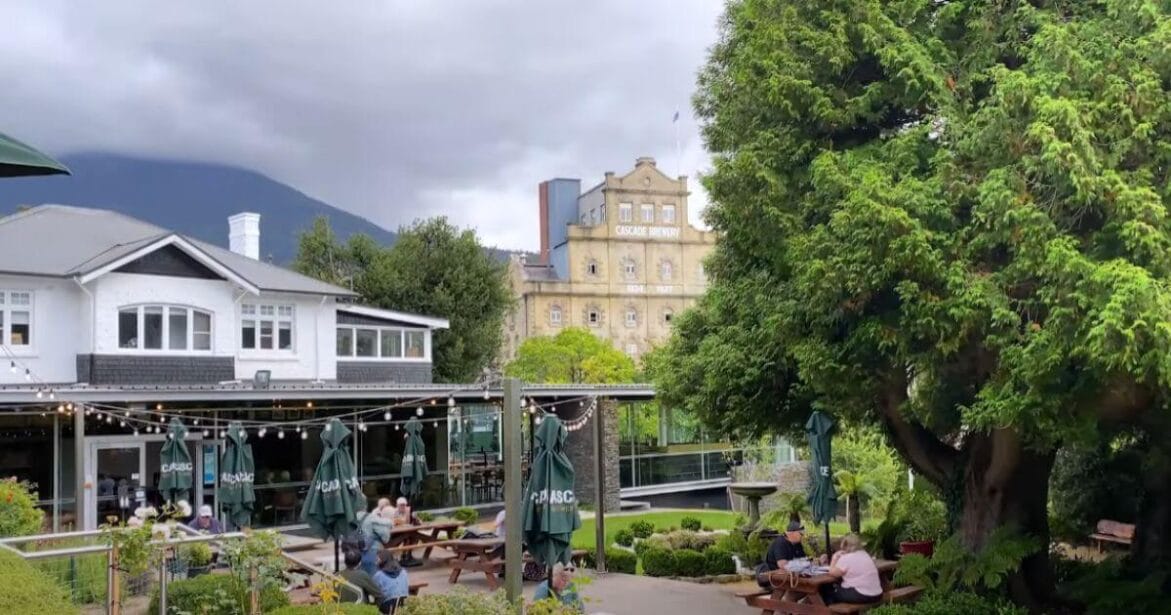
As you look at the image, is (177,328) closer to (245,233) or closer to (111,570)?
(245,233)

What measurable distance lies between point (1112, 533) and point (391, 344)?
21.0m

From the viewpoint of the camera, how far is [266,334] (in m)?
28.1

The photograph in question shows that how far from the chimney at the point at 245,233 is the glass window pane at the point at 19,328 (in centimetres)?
1127

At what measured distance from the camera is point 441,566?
17.5 meters

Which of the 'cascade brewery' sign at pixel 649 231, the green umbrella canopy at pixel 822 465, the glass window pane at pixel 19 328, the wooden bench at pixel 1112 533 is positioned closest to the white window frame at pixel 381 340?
the glass window pane at pixel 19 328

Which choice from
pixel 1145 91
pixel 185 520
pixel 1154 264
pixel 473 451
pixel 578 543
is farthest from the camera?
pixel 473 451

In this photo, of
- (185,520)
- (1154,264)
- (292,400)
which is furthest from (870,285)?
(292,400)

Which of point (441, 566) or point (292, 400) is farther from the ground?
point (292, 400)

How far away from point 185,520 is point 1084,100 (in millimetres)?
16682

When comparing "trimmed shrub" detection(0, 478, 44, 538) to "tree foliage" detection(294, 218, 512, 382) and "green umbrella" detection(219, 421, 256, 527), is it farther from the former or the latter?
"tree foliage" detection(294, 218, 512, 382)

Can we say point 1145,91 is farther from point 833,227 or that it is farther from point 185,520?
point 185,520

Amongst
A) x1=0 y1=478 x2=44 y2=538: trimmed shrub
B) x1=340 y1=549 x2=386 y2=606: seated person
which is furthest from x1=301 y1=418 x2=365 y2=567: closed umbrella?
x1=0 y1=478 x2=44 y2=538: trimmed shrub

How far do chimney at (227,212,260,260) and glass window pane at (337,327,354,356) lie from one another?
6198 mm

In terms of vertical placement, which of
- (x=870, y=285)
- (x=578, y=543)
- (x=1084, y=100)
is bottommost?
(x=578, y=543)
